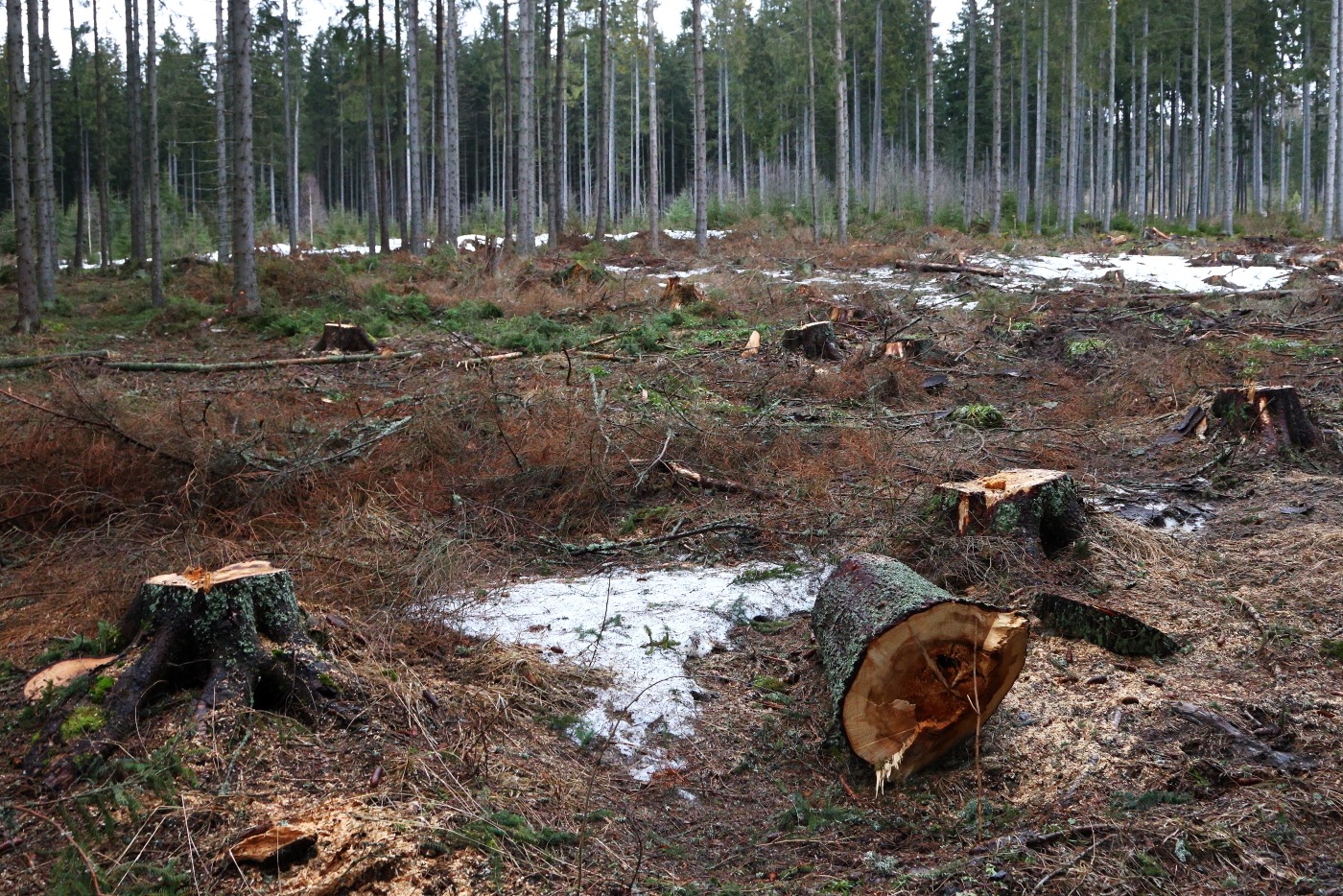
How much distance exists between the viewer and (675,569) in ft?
18.2

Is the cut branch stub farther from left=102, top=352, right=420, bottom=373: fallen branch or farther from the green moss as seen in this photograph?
left=102, top=352, right=420, bottom=373: fallen branch

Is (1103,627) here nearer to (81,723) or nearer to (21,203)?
(81,723)

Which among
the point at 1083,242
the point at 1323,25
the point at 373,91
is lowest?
the point at 1083,242

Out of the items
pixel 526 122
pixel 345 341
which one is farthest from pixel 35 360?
pixel 526 122

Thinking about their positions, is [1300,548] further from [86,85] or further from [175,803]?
[86,85]

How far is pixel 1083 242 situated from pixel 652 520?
2273cm

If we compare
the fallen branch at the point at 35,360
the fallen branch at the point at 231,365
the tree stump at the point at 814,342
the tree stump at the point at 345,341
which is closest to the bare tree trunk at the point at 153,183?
the tree stump at the point at 345,341

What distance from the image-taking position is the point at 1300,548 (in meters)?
5.20

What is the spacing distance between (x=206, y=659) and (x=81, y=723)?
0.41 m

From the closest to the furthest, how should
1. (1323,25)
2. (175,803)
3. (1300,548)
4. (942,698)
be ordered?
(175,803)
(942,698)
(1300,548)
(1323,25)

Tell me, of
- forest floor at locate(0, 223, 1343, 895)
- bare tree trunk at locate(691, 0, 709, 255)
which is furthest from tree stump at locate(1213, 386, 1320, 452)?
bare tree trunk at locate(691, 0, 709, 255)

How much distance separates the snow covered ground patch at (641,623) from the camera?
3840 mm

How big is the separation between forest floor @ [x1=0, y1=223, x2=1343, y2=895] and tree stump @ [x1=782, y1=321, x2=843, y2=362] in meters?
0.29

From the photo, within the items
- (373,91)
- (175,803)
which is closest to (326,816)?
(175,803)
